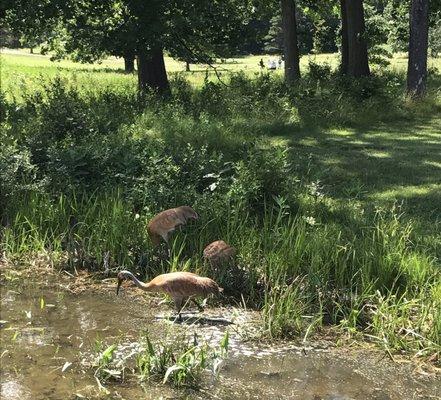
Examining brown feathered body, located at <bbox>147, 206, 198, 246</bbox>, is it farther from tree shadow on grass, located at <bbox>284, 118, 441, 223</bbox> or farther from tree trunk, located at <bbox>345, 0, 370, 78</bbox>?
tree trunk, located at <bbox>345, 0, 370, 78</bbox>

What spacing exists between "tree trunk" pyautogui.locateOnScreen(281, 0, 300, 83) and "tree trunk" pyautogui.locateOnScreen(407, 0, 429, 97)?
5585 mm

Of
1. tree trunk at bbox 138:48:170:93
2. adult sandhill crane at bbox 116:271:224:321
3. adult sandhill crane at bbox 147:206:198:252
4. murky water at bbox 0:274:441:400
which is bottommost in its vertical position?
murky water at bbox 0:274:441:400

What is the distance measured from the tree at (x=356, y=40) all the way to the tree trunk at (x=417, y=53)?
3.14 metres

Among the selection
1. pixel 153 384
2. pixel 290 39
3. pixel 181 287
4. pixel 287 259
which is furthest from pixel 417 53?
pixel 153 384

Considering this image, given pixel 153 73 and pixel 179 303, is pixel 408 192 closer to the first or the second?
pixel 179 303

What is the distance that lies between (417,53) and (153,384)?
14.4 m

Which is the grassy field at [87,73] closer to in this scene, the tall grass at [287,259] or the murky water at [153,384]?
the tall grass at [287,259]

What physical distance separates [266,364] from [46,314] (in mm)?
1934

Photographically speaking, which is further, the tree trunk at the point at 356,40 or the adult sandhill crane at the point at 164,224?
the tree trunk at the point at 356,40

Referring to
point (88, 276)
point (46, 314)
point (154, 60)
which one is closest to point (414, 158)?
point (88, 276)

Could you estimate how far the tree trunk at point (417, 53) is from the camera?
51.6 feet

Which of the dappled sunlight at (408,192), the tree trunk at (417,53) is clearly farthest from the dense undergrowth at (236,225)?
the tree trunk at (417,53)

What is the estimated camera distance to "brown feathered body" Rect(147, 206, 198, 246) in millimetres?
5812

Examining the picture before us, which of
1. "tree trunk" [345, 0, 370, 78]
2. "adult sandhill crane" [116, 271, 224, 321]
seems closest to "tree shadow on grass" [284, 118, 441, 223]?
"adult sandhill crane" [116, 271, 224, 321]
